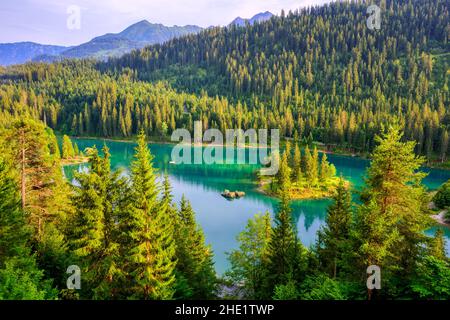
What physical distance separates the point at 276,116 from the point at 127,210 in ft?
450

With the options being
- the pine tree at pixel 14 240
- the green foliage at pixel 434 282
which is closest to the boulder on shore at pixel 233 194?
the pine tree at pixel 14 240

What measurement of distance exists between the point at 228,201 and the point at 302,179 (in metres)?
18.4

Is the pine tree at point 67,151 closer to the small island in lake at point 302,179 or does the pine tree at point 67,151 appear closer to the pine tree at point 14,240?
the small island in lake at point 302,179

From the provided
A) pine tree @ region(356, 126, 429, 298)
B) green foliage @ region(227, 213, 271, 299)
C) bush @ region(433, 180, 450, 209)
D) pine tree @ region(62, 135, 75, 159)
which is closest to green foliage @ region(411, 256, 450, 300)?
pine tree @ region(356, 126, 429, 298)

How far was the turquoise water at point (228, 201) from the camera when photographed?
51.7 m

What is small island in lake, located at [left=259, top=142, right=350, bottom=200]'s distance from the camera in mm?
70000

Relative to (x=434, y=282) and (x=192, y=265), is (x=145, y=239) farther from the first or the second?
(x=434, y=282)

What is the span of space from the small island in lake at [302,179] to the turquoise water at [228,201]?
2755 mm

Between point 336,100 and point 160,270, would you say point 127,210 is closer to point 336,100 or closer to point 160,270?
point 160,270

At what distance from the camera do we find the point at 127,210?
19344 millimetres

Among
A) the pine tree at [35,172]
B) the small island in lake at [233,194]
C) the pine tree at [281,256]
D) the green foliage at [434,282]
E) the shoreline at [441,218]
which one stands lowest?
the shoreline at [441,218]

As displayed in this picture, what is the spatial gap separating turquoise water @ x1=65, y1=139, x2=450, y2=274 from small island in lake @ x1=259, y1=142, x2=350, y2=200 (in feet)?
9.04
